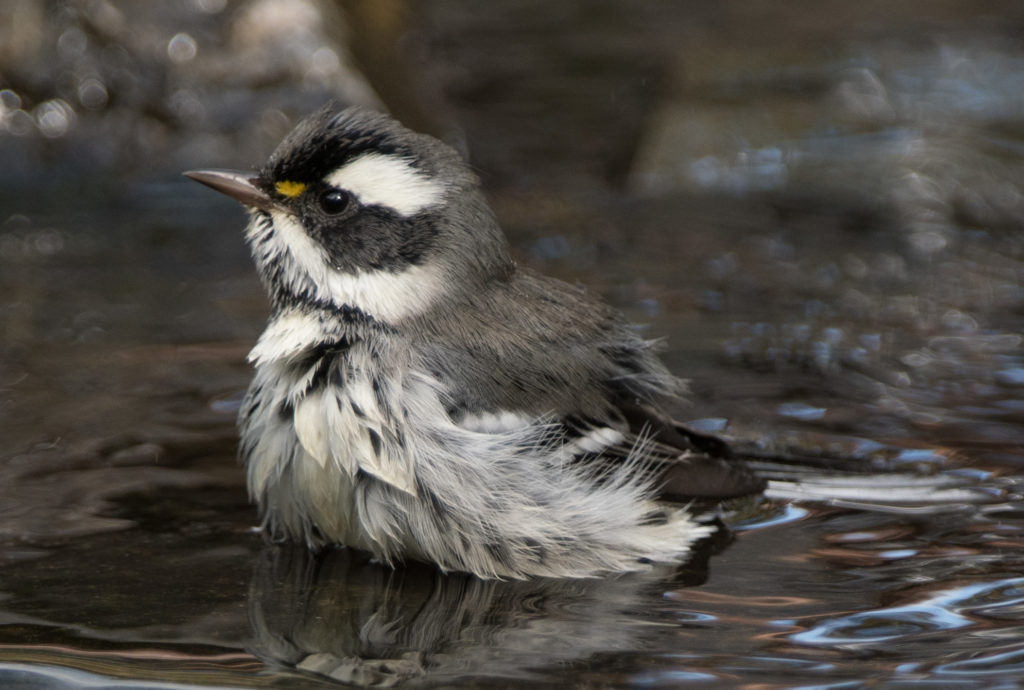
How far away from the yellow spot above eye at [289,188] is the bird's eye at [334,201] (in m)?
0.08

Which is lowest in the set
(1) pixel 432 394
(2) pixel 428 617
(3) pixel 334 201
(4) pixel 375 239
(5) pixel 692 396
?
(2) pixel 428 617

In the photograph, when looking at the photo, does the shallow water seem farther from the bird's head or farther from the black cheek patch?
the black cheek patch

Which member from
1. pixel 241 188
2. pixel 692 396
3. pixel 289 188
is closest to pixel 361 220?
pixel 289 188

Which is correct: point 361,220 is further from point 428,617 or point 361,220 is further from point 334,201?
point 428,617

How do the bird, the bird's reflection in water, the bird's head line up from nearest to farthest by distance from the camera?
the bird's reflection in water → the bird → the bird's head

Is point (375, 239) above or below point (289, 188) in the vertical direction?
below

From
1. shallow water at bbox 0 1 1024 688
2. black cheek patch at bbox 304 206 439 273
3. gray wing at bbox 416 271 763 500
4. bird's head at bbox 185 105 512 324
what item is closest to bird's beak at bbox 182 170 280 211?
bird's head at bbox 185 105 512 324

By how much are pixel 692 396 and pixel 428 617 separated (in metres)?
1.96

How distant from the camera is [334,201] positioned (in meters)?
4.23

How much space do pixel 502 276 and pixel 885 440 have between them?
161 centimetres

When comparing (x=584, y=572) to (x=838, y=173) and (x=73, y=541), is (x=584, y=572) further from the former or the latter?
(x=838, y=173)

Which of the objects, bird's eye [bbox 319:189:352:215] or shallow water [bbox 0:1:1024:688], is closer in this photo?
shallow water [bbox 0:1:1024:688]

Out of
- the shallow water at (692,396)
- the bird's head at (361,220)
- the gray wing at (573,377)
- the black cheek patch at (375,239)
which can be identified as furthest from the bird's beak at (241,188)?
the shallow water at (692,396)

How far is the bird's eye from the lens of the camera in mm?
4223
